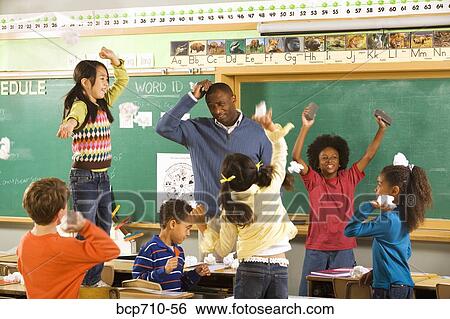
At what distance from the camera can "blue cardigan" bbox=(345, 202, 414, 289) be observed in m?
3.56

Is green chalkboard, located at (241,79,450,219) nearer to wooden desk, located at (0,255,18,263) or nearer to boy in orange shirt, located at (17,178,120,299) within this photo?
boy in orange shirt, located at (17,178,120,299)

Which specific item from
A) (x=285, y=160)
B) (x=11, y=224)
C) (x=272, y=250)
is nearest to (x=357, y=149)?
(x=285, y=160)

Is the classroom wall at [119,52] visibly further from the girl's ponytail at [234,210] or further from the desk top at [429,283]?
the girl's ponytail at [234,210]

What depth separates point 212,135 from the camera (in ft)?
11.6

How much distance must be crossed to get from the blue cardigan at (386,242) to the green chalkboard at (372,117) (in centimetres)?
9

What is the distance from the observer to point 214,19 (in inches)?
143

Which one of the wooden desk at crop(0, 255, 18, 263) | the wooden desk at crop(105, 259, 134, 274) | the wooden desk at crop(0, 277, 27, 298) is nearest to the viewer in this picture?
the wooden desk at crop(0, 277, 27, 298)

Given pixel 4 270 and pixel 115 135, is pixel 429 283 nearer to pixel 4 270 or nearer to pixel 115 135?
pixel 115 135

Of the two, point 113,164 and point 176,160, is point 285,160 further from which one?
point 113,164

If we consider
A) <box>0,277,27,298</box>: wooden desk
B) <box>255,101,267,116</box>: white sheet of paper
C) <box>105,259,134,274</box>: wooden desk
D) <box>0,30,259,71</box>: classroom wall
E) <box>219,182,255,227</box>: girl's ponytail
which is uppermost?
<box>0,30,259,71</box>: classroom wall

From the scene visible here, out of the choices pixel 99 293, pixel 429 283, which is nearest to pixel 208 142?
pixel 99 293

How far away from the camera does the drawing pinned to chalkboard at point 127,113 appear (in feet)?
12.0

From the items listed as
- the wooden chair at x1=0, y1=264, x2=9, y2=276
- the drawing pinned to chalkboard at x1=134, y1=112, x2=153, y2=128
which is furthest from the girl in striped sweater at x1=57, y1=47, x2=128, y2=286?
the wooden chair at x1=0, y1=264, x2=9, y2=276

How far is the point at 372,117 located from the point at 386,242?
1.59ft
